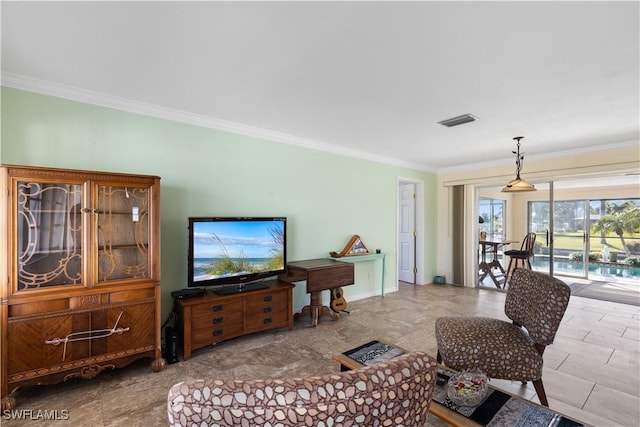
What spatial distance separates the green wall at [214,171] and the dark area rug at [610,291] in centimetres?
335

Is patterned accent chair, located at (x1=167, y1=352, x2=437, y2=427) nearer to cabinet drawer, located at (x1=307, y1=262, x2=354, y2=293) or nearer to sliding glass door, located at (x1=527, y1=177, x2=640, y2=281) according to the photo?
cabinet drawer, located at (x1=307, y1=262, x2=354, y2=293)

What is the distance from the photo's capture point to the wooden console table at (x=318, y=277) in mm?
3592

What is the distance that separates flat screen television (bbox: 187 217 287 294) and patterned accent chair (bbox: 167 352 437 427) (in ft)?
7.97

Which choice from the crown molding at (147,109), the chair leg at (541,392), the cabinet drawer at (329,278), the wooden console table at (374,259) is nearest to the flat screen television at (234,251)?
the cabinet drawer at (329,278)

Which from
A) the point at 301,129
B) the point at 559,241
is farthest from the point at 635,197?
the point at 301,129

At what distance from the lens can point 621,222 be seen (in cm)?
524

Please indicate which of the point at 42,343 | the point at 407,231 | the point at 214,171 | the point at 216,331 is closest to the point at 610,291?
the point at 407,231

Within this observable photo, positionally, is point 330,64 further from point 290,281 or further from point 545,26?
point 290,281

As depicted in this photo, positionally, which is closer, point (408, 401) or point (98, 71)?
point (408, 401)

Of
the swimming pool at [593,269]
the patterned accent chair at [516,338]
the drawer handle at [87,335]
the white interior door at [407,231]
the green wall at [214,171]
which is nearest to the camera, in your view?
the patterned accent chair at [516,338]

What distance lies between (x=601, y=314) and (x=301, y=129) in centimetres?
490

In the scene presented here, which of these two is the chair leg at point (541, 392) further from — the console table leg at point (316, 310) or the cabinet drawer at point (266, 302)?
the cabinet drawer at point (266, 302)

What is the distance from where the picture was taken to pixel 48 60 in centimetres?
214

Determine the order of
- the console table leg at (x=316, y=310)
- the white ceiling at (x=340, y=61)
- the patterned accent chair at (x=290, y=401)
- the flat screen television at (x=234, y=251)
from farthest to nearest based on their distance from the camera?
the console table leg at (x=316, y=310) < the flat screen television at (x=234, y=251) < the white ceiling at (x=340, y=61) < the patterned accent chair at (x=290, y=401)
